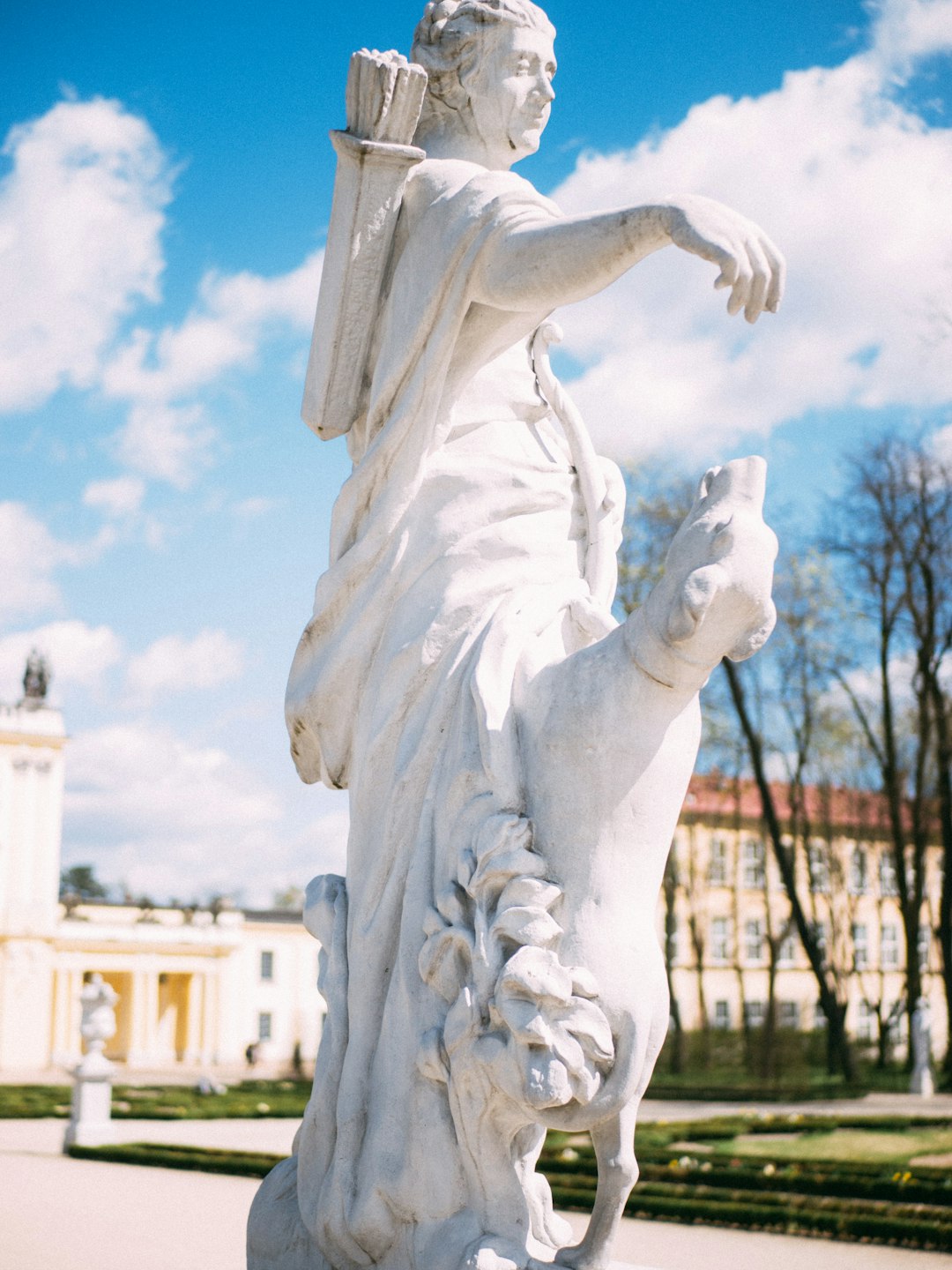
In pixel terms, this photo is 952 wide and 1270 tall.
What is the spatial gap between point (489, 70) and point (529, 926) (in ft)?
7.48

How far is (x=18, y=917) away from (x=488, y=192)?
4491cm

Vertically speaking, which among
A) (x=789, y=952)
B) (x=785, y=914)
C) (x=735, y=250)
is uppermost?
(x=785, y=914)

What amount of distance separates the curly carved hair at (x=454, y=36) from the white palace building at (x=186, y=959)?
37.8 m

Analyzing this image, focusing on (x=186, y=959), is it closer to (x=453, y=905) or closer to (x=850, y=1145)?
(x=850, y=1145)

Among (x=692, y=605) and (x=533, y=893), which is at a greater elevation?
(x=692, y=605)

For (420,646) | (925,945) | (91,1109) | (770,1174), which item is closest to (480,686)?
(420,646)

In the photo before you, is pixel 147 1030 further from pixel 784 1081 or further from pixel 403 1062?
pixel 403 1062

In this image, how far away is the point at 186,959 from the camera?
47.2 metres

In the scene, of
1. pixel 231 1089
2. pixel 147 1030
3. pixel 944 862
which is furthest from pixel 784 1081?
pixel 147 1030

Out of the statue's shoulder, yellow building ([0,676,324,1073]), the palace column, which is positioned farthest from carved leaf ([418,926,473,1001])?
the palace column

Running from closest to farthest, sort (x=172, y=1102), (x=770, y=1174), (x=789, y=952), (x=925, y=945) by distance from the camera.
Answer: (x=770, y=1174), (x=172, y=1102), (x=925, y=945), (x=789, y=952)

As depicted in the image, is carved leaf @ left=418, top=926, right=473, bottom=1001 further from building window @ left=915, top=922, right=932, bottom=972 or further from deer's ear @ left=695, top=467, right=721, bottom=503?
building window @ left=915, top=922, right=932, bottom=972

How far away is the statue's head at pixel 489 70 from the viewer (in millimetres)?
3719

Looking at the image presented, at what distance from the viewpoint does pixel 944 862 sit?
77.4 ft
